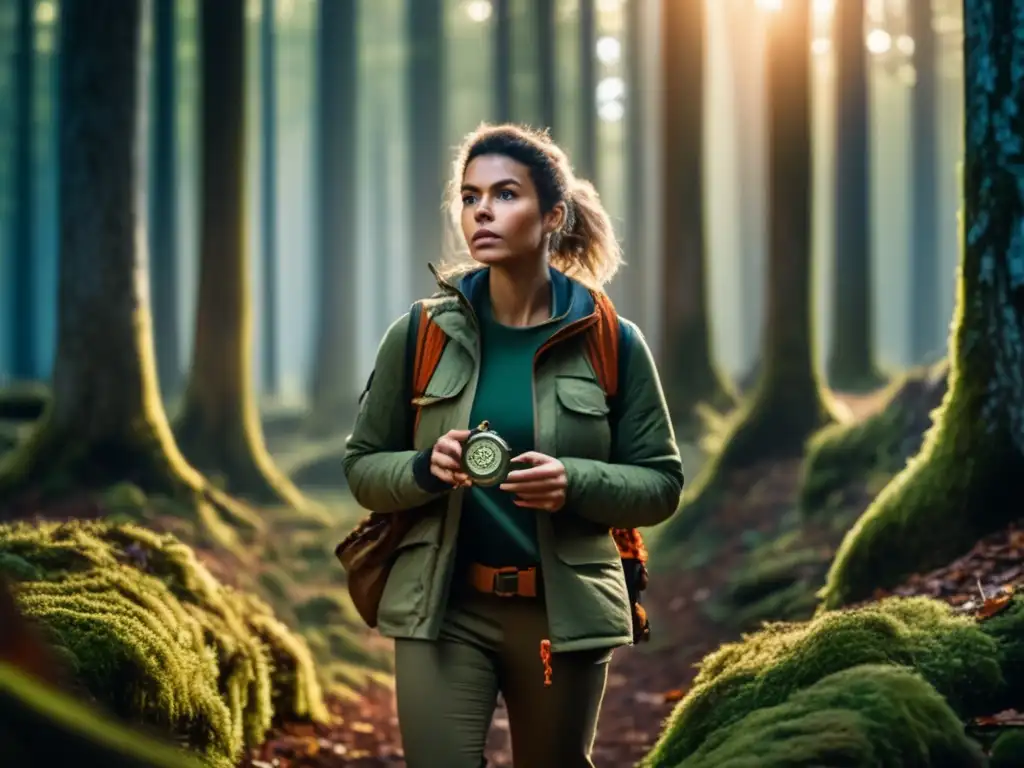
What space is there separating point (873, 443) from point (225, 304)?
22.7 feet

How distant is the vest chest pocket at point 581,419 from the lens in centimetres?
439

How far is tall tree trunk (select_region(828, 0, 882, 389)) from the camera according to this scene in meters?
21.1

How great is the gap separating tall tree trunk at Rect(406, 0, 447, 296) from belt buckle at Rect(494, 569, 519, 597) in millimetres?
27457

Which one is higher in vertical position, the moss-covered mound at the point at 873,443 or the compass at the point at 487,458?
the compass at the point at 487,458

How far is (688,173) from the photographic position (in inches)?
742

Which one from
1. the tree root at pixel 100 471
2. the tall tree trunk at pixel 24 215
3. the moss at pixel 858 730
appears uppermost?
the tall tree trunk at pixel 24 215

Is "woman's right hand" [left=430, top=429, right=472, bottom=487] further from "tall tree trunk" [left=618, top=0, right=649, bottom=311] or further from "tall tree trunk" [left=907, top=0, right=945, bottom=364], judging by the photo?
"tall tree trunk" [left=907, top=0, right=945, bottom=364]

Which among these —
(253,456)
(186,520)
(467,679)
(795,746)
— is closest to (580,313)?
(467,679)

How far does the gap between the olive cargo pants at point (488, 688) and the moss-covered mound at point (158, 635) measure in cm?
161

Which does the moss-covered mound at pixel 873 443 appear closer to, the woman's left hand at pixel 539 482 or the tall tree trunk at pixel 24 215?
the woman's left hand at pixel 539 482

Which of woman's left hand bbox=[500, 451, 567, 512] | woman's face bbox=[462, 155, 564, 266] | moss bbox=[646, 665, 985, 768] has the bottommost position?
moss bbox=[646, 665, 985, 768]

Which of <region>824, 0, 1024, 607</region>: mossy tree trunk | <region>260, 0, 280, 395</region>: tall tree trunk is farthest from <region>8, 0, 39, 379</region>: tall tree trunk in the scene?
<region>824, 0, 1024, 607</region>: mossy tree trunk

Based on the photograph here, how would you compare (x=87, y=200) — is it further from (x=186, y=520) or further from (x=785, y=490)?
(x=785, y=490)

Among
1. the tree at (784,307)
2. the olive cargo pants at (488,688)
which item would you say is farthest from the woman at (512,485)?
the tree at (784,307)
